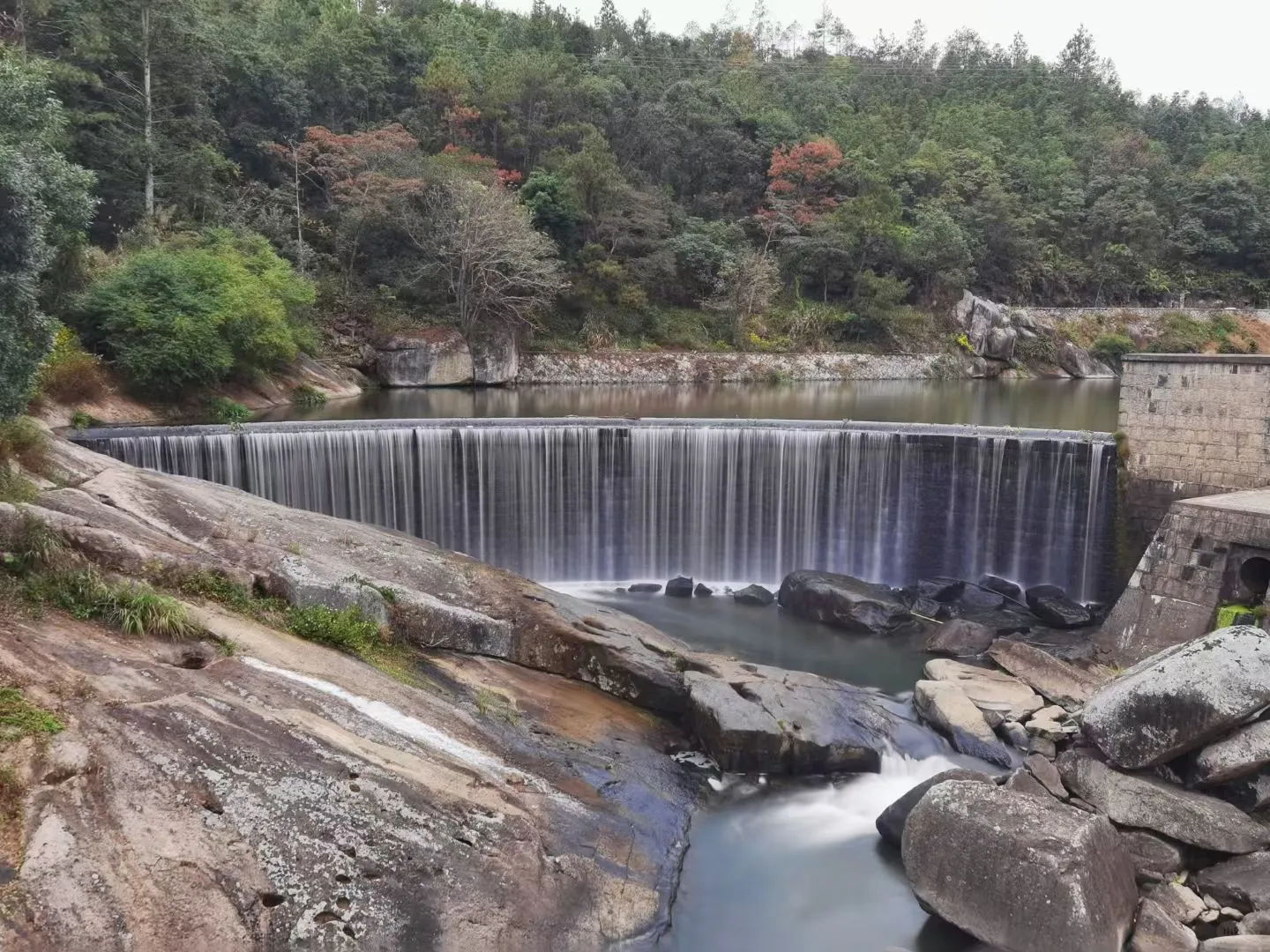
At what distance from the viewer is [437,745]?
7910 mm

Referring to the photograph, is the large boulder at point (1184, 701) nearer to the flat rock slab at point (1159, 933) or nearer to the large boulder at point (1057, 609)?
the flat rock slab at point (1159, 933)

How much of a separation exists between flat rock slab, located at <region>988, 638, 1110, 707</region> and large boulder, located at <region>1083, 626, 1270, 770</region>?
A: 291 cm

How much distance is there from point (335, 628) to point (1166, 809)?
26.8 feet

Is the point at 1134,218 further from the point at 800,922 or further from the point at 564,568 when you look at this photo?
the point at 800,922

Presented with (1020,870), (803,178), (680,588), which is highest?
(803,178)

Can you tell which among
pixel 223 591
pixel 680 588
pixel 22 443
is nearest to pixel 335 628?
pixel 223 591

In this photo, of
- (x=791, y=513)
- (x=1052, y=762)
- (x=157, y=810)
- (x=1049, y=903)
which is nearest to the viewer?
(x=157, y=810)

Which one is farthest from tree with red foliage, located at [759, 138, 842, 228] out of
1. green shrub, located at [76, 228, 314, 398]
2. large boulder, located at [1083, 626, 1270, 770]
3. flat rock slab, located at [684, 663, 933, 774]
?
large boulder, located at [1083, 626, 1270, 770]

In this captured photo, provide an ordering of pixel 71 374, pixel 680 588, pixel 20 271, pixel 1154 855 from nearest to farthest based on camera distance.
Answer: pixel 1154 855
pixel 20 271
pixel 680 588
pixel 71 374

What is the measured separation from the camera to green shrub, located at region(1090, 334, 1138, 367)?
5081 cm

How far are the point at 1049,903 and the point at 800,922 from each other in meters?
2.33

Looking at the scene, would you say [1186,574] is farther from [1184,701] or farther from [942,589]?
[1184,701]

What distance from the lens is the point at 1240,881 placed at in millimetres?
7676

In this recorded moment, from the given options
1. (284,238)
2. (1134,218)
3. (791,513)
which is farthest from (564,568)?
(1134,218)
